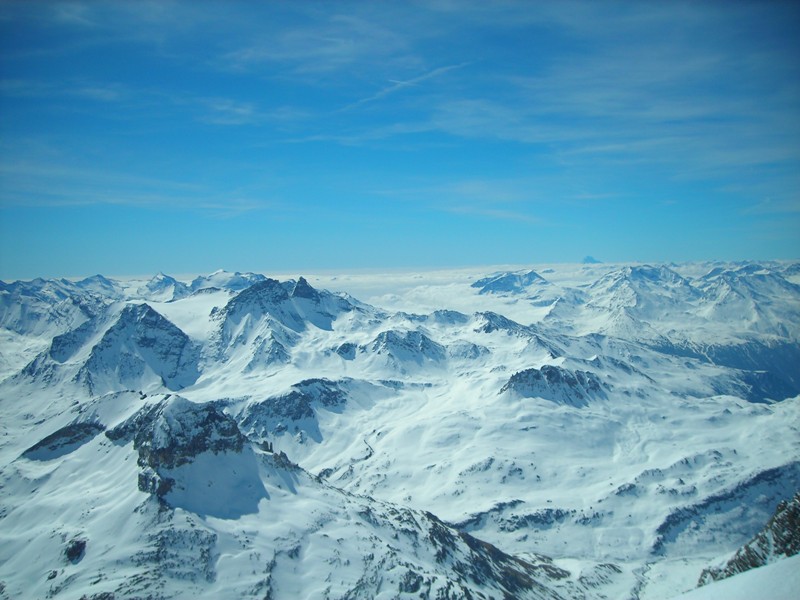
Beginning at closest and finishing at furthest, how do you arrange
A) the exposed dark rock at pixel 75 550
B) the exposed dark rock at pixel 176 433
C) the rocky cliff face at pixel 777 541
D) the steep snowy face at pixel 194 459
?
1. the rocky cliff face at pixel 777 541
2. the exposed dark rock at pixel 75 550
3. the steep snowy face at pixel 194 459
4. the exposed dark rock at pixel 176 433

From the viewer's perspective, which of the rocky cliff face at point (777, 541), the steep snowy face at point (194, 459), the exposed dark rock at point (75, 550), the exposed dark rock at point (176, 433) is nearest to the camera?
the rocky cliff face at point (777, 541)

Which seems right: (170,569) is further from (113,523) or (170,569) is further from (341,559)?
(341,559)

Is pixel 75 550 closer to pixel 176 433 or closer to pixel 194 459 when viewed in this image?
pixel 194 459

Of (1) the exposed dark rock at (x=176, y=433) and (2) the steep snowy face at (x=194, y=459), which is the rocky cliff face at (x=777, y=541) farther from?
(1) the exposed dark rock at (x=176, y=433)

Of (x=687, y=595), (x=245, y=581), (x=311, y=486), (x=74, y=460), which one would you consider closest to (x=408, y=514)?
(x=311, y=486)

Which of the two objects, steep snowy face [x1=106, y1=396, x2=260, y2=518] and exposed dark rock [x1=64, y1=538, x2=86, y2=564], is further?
steep snowy face [x1=106, y1=396, x2=260, y2=518]

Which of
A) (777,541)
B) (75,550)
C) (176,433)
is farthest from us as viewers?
(176,433)

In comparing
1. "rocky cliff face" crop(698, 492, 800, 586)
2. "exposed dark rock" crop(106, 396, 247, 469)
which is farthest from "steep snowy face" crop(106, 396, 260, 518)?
"rocky cliff face" crop(698, 492, 800, 586)

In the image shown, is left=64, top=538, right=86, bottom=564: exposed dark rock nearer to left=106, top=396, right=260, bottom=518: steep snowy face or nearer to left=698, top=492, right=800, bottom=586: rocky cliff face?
left=106, top=396, right=260, bottom=518: steep snowy face

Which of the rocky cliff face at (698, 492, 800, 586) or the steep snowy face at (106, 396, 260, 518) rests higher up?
the rocky cliff face at (698, 492, 800, 586)

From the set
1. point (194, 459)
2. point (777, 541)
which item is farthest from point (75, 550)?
point (777, 541)

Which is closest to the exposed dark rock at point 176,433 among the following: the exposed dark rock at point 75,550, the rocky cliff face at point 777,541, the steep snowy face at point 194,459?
the steep snowy face at point 194,459
